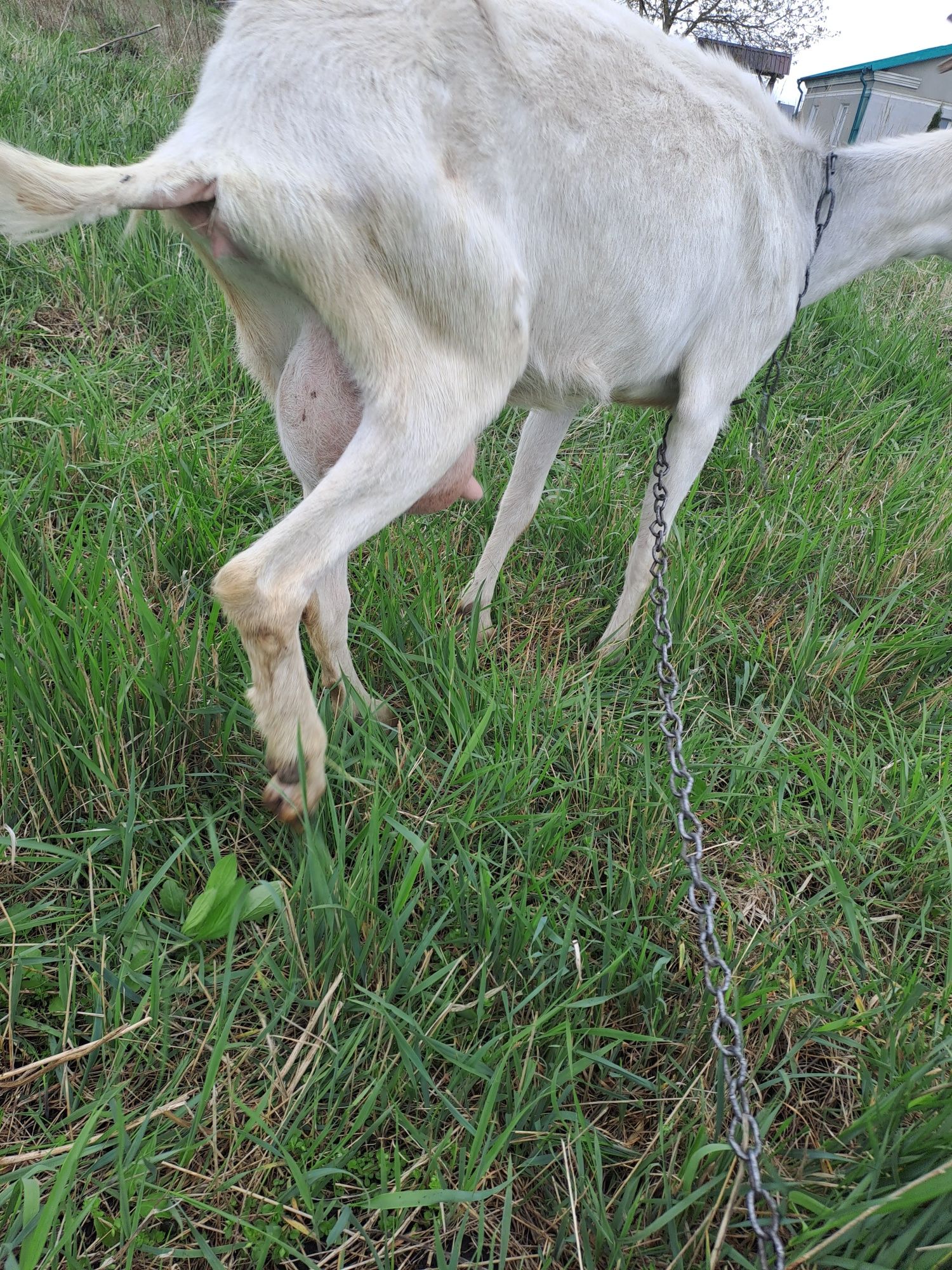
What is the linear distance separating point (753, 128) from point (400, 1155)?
269 centimetres

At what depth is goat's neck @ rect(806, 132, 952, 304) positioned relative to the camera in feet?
8.71

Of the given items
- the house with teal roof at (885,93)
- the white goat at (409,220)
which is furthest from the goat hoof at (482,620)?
the house with teal roof at (885,93)

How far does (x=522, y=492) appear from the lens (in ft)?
8.76

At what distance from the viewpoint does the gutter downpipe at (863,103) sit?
1542cm

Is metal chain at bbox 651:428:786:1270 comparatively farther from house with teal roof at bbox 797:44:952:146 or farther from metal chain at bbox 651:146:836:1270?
house with teal roof at bbox 797:44:952:146

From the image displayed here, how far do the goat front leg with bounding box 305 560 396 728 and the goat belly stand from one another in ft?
0.97

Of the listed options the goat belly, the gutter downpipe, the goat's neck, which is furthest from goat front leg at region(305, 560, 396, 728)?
the gutter downpipe

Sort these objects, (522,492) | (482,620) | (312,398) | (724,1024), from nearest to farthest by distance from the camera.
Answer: (724,1024), (312,398), (482,620), (522,492)

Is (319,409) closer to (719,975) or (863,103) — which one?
(719,975)

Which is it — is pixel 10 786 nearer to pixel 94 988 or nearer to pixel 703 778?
pixel 94 988

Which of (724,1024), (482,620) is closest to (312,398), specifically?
(482,620)

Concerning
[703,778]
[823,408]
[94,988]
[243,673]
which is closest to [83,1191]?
[94,988]

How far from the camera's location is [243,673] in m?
1.97

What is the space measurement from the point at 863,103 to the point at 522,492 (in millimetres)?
18038
